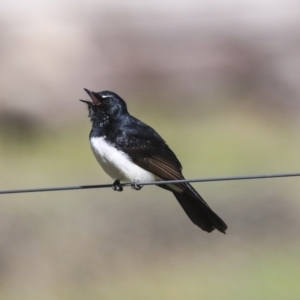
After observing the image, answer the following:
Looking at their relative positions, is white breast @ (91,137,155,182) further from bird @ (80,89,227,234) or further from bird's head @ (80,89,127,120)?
bird's head @ (80,89,127,120)

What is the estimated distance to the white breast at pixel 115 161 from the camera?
23.3ft

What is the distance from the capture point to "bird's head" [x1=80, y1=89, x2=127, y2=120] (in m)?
7.50

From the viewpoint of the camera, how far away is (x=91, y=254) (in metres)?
12.9

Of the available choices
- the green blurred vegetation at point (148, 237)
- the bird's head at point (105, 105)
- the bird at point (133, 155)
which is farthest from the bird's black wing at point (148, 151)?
the green blurred vegetation at point (148, 237)

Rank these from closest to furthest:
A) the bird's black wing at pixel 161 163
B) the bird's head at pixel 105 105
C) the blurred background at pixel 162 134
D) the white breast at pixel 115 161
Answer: the white breast at pixel 115 161 → the bird's black wing at pixel 161 163 → the bird's head at pixel 105 105 → the blurred background at pixel 162 134

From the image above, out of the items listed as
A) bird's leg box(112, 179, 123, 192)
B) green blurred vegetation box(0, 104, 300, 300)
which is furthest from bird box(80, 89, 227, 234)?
green blurred vegetation box(0, 104, 300, 300)

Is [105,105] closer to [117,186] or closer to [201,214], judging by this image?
[117,186]

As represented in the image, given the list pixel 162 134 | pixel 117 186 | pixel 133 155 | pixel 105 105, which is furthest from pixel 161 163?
pixel 162 134

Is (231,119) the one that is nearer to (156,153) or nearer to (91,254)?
(91,254)

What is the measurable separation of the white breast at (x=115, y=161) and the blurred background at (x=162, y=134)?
5.07 m

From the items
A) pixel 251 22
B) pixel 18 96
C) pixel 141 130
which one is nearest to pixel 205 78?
pixel 251 22

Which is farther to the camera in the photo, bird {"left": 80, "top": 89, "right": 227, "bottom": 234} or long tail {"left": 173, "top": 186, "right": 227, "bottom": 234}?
long tail {"left": 173, "top": 186, "right": 227, "bottom": 234}

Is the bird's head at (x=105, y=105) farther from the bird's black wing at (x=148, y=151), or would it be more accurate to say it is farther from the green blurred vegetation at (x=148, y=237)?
the green blurred vegetation at (x=148, y=237)

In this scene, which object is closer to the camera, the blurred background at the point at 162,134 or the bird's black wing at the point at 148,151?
the bird's black wing at the point at 148,151
